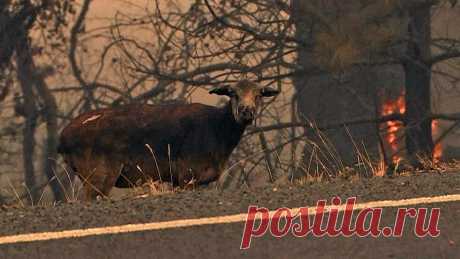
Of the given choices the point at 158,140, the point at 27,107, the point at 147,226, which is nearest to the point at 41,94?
the point at 27,107

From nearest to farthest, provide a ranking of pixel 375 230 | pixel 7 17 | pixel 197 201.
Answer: pixel 375 230
pixel 197 201
pixel 7 17

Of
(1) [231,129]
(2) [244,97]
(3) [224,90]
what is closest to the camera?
(2) [244,97]

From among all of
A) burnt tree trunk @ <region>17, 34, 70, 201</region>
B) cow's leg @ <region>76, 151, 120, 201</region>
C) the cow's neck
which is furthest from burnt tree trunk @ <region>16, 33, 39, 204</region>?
the cow's neck

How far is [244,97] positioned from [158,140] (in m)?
1.25

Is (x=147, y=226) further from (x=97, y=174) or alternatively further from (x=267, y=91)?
(x=97, y=174)

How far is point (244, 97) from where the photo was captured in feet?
39.4

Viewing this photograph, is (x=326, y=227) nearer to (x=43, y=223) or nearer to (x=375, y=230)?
(x=375, y=230)

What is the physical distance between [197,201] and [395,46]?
10917 millimetres

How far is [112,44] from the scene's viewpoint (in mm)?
20531

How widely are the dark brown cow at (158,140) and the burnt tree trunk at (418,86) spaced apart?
15.5 feet

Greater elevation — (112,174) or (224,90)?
(224,90)

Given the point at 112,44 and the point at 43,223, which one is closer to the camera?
the point at 43,223

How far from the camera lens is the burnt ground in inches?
229

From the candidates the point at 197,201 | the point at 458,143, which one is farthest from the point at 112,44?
the point at 197,201
